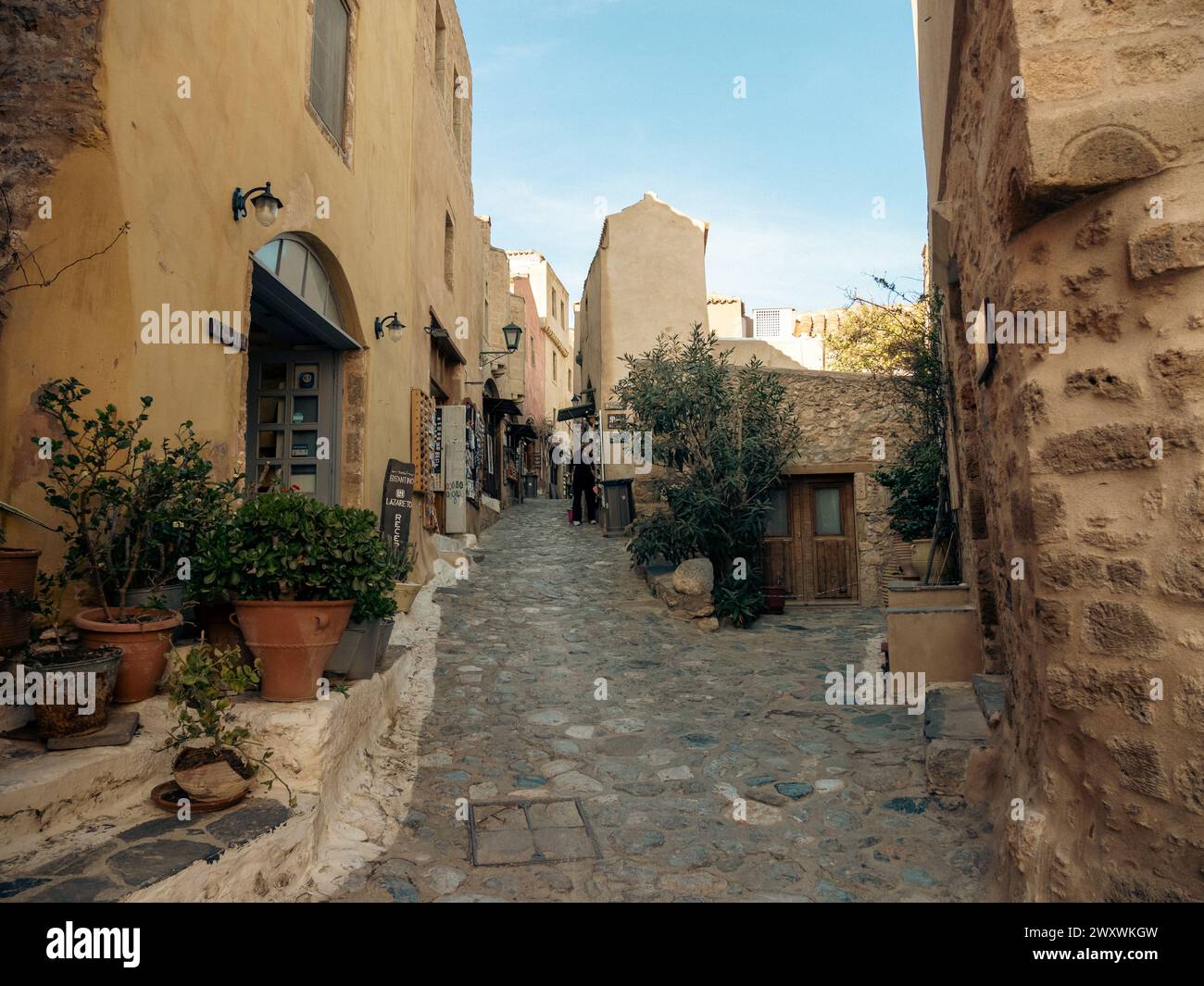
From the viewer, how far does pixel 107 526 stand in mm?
3531

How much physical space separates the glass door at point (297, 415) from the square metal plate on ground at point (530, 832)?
14.3 feet

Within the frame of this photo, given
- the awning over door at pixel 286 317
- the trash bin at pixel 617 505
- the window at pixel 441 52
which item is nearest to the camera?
the awning over door at pixel 286 317

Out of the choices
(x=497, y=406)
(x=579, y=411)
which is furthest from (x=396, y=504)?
(x=497, y=406)

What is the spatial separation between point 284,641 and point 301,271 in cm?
380

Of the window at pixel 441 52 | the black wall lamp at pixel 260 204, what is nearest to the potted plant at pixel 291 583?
the black wall lamp at pixel 260 204

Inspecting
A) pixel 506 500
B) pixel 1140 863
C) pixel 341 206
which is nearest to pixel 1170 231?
pixel 1140 863

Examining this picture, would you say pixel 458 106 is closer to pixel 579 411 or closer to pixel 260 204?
pixel 579 411

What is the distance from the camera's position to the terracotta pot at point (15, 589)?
10.1ft

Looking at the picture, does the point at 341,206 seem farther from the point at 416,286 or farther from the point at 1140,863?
the point at 1140,863

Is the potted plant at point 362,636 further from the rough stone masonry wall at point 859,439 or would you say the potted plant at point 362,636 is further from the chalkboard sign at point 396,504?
the rough stone masonry wall at point 859,439

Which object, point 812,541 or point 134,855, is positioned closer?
point 134,855

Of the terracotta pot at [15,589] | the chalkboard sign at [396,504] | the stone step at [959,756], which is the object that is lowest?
the stone step at [959,756]

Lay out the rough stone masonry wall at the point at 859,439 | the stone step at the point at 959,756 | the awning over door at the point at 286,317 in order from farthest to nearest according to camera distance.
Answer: the rough stone masonry wall at the point at 859,439 → the awning over door at the point at 286,317 → the stone step at the point at 959,756

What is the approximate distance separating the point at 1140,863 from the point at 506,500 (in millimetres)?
18403
